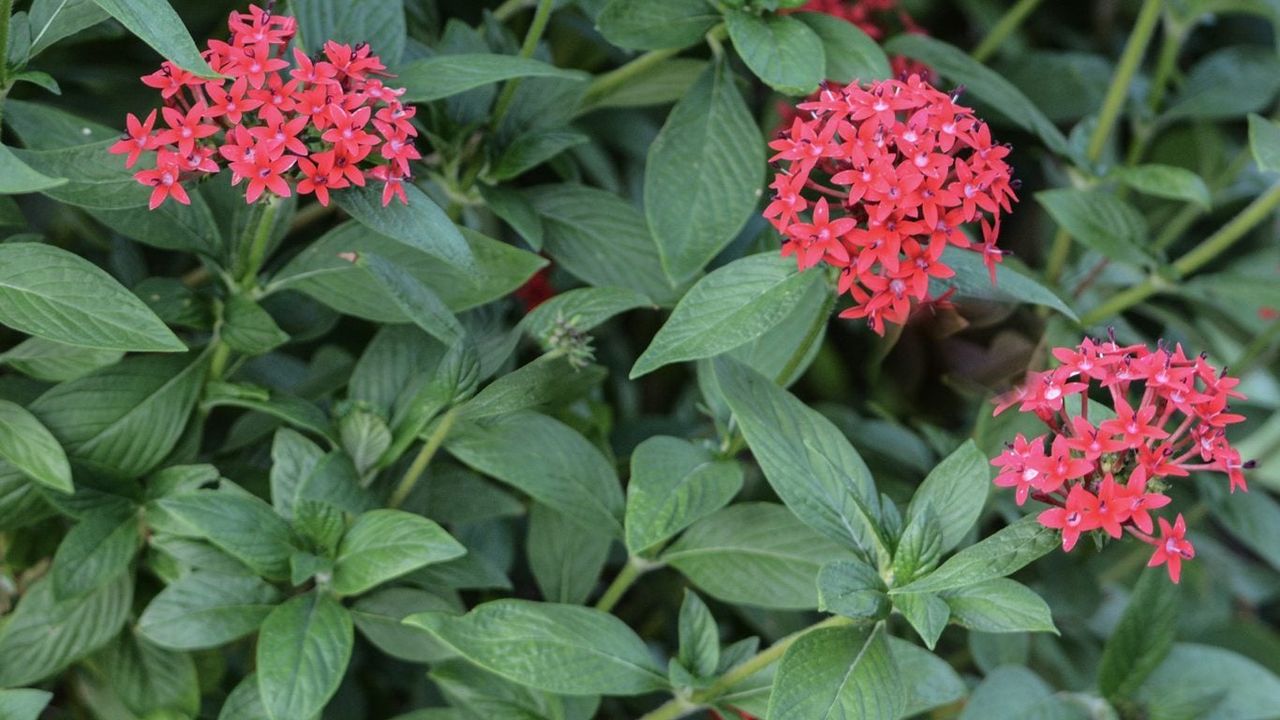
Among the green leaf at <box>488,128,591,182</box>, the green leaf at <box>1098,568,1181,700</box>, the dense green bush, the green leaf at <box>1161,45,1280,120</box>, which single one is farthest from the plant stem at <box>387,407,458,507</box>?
the green leaf at <box>1161,45,1280,120</box>

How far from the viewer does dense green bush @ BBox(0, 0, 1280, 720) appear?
88 centimetres

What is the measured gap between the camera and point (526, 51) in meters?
1.10

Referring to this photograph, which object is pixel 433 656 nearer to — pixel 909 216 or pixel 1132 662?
pixel 909 216

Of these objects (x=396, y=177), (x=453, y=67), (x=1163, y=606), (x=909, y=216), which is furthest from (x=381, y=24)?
(x=1163, y=606)

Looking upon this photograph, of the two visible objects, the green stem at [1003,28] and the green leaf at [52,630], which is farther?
the green stem at [1003,28]

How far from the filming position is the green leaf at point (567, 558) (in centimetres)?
116

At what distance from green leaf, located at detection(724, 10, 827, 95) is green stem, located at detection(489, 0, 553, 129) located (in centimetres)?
15

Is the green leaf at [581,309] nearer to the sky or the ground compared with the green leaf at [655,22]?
nearer to the ground

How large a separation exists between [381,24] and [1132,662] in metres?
0.89

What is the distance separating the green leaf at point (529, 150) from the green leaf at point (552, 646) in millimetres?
358

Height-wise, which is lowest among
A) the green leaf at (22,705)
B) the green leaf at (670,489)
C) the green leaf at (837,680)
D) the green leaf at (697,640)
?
the green leaf at (697,640)

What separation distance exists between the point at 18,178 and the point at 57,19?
0.74 feet

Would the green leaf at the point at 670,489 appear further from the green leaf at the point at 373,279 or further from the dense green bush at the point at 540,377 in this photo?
the green leaf at the point at 373,279

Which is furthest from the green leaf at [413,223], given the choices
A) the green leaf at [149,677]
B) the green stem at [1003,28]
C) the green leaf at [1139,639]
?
the green stem at [1003,28]
